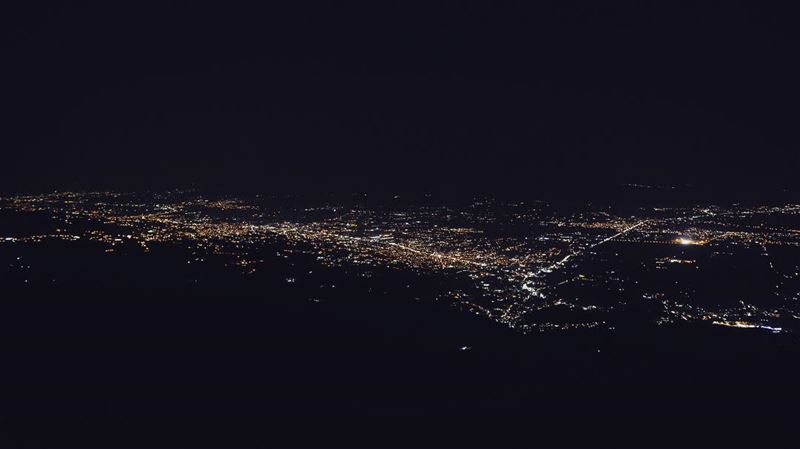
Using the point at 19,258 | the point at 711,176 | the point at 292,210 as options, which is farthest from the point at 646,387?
the point at 711,176

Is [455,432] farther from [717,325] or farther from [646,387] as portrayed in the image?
[717,325]

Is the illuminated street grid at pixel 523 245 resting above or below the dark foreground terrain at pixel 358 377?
above

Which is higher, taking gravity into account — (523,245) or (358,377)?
(523,245)

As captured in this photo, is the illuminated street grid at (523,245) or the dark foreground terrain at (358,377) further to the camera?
the illuminated street grid at (523,245)

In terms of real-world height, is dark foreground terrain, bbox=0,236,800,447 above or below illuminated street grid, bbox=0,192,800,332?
below

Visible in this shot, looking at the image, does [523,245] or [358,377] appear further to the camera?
[523,245]

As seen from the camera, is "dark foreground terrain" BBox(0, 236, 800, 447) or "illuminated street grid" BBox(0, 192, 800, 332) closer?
"dark foreground terrain" BBox(0, 236, 800, 447)
